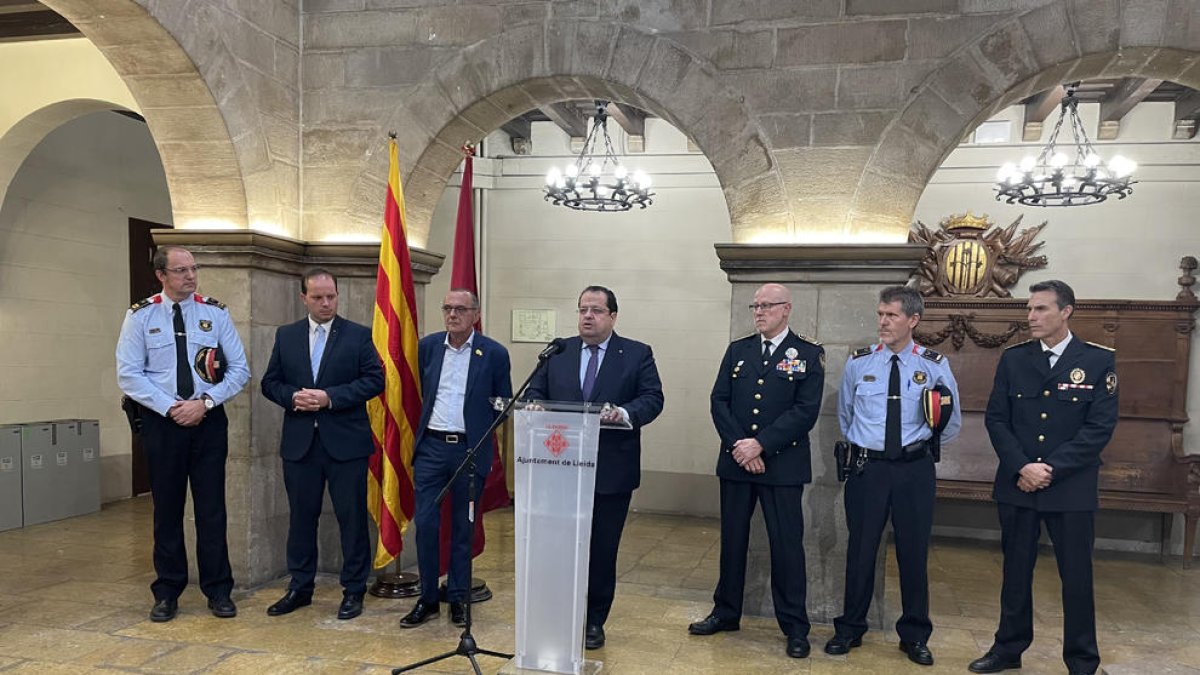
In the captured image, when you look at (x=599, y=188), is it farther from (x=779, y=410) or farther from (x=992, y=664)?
(x=992, y=664)

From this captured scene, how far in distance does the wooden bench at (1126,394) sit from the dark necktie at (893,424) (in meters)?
2.77

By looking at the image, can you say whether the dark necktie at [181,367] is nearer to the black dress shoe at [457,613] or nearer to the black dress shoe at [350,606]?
the black dress shoe at [350,606]

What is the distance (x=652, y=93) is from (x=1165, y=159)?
425cm

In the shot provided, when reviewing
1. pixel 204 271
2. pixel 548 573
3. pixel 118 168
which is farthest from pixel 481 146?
pixel 548 573

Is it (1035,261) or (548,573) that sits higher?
(1035,261)

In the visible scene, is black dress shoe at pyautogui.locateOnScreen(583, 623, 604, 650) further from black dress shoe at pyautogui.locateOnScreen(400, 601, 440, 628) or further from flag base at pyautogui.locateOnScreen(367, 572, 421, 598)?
flag base at pyautogui.locateOnScreen(367, 572, 421, 598)

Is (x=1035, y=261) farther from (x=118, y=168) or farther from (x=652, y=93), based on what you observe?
(x=118, y=168)

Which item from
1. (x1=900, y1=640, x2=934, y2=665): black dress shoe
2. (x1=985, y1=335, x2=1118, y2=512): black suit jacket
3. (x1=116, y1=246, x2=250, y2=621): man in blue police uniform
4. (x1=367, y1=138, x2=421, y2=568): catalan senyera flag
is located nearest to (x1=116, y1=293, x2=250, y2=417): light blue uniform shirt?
(x1=116, y1=246, x2=250, y2=621): man in blue police uniform

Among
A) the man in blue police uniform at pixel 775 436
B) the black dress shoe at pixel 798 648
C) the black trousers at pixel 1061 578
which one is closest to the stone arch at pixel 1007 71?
the man in blue police uniform at pixel 775 436

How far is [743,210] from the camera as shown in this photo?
3.98 meters

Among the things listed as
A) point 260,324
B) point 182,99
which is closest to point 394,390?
point 260,324

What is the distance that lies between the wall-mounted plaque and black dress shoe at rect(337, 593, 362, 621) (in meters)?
3.59

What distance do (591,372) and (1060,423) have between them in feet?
5.83

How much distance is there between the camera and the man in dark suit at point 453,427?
361cm
